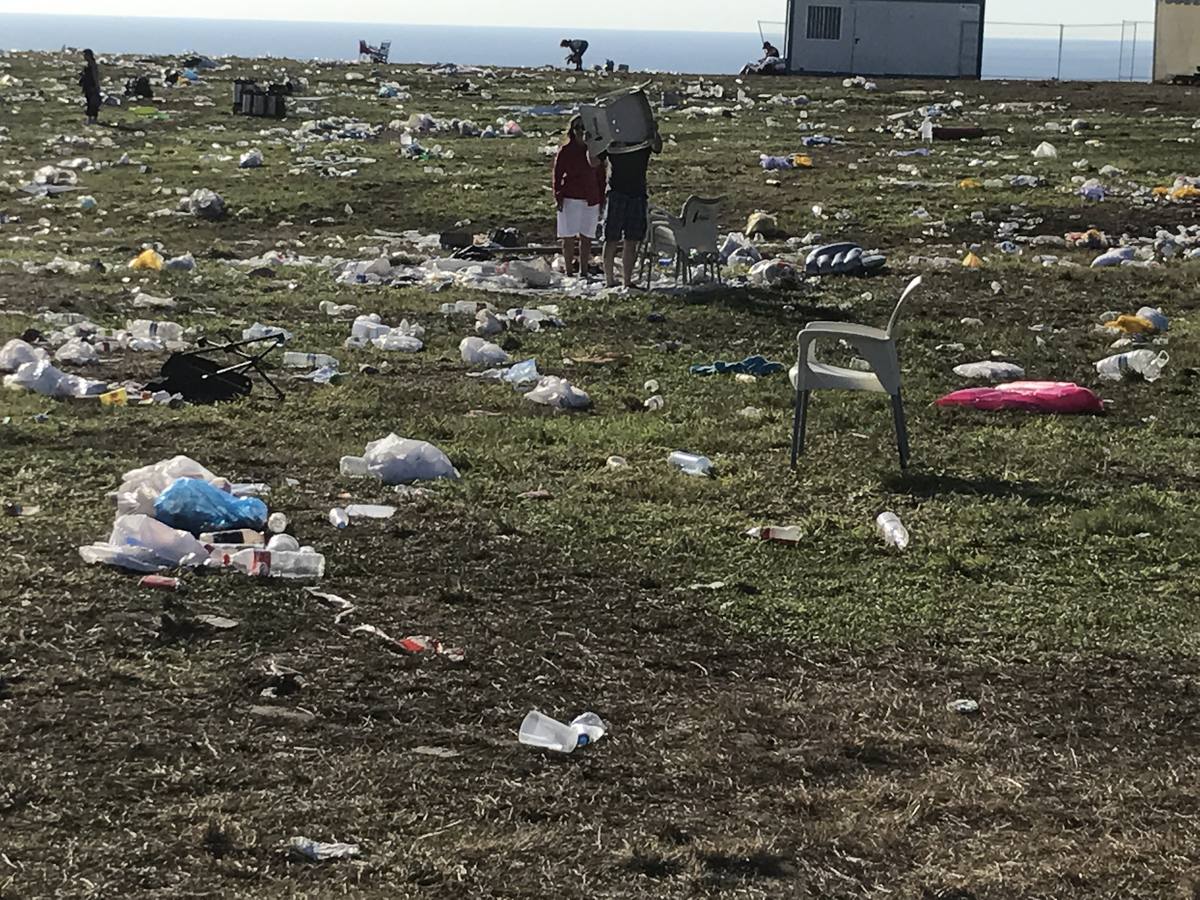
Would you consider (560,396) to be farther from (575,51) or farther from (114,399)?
(575,51)

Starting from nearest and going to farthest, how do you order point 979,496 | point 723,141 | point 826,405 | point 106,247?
1. point 979,496
2. point 826,405
3. point 106,247
4. point 723,141

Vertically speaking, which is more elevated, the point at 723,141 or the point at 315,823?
the point at 723,141

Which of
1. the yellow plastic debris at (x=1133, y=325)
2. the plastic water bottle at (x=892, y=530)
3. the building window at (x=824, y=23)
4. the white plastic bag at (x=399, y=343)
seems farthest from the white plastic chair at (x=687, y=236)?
the building window at (x=824, y=23)

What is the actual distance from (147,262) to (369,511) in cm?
816

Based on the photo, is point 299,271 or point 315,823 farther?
point 299,271

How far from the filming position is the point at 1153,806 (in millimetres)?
4496

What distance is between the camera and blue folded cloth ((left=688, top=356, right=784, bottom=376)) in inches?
411

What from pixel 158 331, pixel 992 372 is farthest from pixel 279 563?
pixel 158 331

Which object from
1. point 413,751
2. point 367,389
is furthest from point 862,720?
point 367,389

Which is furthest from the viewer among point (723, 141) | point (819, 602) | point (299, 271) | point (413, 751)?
point (723, 141)

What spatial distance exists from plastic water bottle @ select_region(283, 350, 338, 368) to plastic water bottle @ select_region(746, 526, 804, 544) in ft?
13.8

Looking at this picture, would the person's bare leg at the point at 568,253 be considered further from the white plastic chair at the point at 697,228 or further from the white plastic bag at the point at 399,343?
the white plastic bag at the point at 399,343

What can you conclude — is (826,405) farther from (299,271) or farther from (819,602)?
(299,271)

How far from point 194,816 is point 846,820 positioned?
5.49 ft
